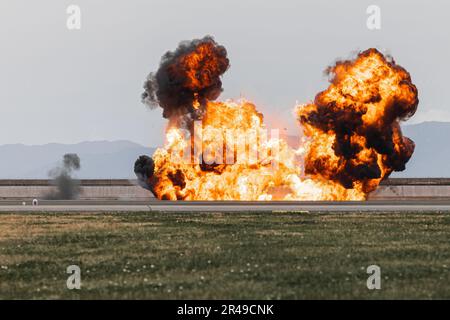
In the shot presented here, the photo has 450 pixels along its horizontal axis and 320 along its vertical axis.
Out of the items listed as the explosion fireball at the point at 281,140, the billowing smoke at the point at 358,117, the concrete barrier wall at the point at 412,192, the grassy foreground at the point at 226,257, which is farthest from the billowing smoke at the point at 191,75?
the grassy foreground at the point at 226,257

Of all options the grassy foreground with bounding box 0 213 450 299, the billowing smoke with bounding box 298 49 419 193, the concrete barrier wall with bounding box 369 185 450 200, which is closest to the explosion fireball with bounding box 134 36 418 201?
the billowing smoke with bounding box 298 49 419 193

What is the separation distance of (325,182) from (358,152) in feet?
11.5

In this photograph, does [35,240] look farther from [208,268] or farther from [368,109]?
[368,109]

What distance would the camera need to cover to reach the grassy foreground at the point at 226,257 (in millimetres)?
14859

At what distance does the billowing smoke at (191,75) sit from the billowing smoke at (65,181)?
12253 millimetres

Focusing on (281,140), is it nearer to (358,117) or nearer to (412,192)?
(358,117)

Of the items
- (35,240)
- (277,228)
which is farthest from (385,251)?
(35,240)

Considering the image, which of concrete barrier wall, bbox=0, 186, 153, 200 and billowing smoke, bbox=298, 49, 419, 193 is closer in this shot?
billowing smoke, bbox=298, 49, 419, 193

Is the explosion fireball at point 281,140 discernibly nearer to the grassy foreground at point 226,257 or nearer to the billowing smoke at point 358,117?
the billowing smoke at point 358,117

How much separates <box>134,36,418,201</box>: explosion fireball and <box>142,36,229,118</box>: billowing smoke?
0.27 feet

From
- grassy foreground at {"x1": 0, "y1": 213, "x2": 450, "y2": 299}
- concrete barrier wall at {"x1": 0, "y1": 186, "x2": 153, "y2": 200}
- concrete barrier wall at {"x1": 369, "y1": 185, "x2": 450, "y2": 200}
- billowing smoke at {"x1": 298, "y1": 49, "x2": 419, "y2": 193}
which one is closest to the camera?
grassy foreground at {"x1": 0, "y1": 213, "x2": 450, "y2": 299}

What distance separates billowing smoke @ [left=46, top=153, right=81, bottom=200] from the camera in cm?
6438

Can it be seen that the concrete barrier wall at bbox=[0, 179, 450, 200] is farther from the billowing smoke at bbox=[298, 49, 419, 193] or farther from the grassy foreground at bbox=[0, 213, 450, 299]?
the grassy foreground at bbox=[0, 213, 450, 299]
